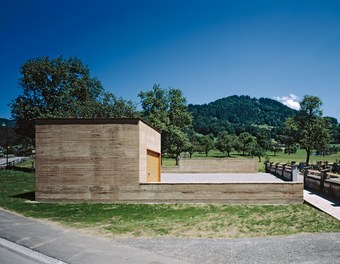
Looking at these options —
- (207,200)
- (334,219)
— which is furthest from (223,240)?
(207,200)

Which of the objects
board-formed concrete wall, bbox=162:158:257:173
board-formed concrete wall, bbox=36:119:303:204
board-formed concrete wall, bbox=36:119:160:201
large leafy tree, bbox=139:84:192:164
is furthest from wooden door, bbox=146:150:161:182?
large leafy tree, bbox=139:84:192:164

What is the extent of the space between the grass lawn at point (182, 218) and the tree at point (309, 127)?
34.9 meters

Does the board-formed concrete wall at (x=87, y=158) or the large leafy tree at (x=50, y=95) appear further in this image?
the large leafy tree at (x=50, y=95)

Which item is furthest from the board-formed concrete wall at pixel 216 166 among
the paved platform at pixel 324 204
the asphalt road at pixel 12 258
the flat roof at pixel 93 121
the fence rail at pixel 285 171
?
the asphalt road at pixel 12 258

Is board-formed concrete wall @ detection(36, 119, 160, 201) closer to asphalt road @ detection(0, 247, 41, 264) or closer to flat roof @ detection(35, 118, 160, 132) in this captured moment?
flat roof @ detection(35, 118, 160, 132)

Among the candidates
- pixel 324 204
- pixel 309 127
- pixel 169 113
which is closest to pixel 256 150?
pixel 309 127

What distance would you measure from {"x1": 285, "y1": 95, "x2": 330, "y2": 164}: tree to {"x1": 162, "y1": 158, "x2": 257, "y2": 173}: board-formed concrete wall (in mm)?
12588

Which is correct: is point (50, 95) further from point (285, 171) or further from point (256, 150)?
point (256, 150)

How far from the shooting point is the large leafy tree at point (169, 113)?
46.4m

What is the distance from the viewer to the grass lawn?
413 inches

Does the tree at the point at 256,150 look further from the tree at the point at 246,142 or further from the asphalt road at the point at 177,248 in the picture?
the asphalt road at the point at 177,248

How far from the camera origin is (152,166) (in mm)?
20922

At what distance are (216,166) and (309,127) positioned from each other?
18474mm

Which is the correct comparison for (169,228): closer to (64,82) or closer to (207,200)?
(207,200)
